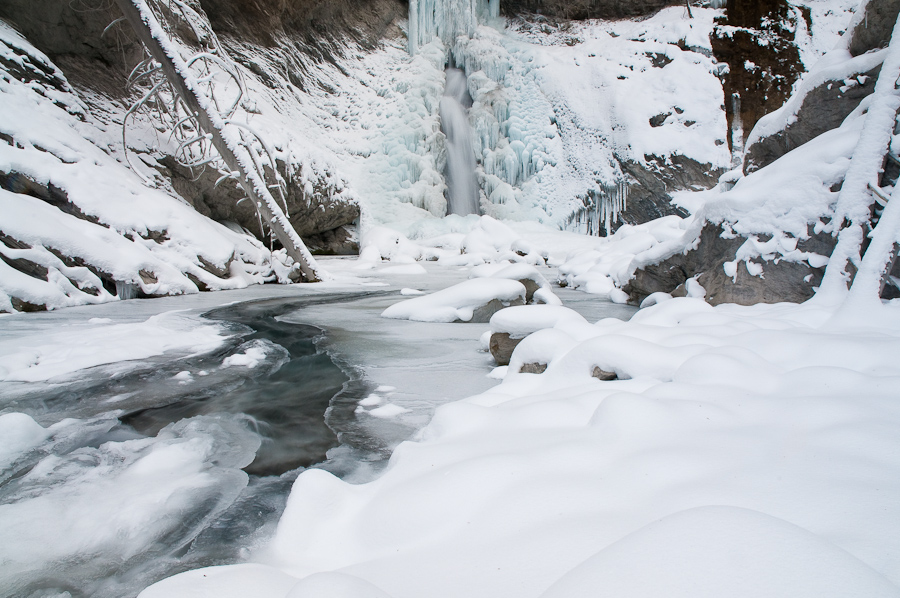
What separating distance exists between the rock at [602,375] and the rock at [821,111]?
2934 millimetres

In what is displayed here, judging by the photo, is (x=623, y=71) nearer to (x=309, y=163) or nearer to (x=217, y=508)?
(x=309, y=163)

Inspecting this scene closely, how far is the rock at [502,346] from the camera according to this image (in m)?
2.30

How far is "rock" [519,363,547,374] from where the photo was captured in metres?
1.91

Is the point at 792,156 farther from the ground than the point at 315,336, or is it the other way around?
the point at 792,156

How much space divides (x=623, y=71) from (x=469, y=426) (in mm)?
14855

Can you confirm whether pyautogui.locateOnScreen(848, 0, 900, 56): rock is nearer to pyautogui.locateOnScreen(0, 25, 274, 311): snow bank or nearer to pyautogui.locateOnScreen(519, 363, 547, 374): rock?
pyautogui.locateOnScreen(519, 363, 547, 374): rock

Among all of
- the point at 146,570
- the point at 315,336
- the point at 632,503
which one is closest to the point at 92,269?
the point at 315,336

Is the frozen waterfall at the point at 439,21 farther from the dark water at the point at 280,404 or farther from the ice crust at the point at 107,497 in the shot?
the ice crust at the point at 107,497

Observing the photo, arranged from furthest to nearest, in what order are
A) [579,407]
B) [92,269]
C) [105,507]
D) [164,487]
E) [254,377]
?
[92,269]
[254,377]
[579,407]
[164,487]
[105,507]

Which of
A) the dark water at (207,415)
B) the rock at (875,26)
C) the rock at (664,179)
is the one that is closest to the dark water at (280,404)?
the dark water at (207,415)

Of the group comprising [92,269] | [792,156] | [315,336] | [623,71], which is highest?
[623,71]

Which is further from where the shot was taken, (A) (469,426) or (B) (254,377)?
(B) (254,377)

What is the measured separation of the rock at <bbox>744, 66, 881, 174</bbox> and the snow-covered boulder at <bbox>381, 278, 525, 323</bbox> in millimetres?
2347

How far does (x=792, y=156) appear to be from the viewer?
117 inches
